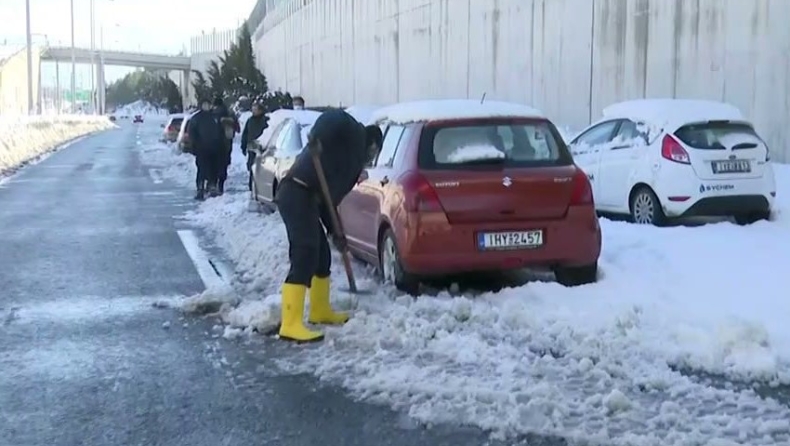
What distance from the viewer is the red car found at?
26.3 feet

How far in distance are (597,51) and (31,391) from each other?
1767 centimetres

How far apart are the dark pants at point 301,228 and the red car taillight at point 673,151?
232 inches

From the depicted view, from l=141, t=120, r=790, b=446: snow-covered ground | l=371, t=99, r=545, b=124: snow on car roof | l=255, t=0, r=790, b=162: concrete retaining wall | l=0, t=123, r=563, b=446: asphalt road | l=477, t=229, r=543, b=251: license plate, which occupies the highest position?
l=255, t=0, r=790, b=162: concrete retaining wall

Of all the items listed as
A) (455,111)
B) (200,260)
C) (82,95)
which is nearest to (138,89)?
(82,95)

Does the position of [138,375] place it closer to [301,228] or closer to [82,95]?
[301,228]

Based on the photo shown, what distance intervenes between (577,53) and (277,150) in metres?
10.2

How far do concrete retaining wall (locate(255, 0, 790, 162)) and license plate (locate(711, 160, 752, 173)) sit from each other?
4566 mm

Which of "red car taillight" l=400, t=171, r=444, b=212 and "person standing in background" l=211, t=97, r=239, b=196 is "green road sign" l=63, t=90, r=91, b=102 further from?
"red car taillight" l=400, t=171, r=444, b=212

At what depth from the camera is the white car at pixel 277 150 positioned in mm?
14055

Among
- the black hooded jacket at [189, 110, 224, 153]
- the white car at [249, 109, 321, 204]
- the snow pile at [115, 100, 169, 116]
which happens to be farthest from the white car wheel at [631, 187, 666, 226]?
the snow pile at [115, 100, 169, 116]

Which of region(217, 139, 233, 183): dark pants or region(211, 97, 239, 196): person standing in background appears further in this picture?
region(211, 97, 239, 196): person standing in background

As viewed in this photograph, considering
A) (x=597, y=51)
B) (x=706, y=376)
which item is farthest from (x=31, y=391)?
(x=597, y=51)

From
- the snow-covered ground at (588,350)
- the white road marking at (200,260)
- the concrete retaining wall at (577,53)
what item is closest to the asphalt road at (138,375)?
the white road marking at (200,260)

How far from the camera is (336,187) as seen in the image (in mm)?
7324
